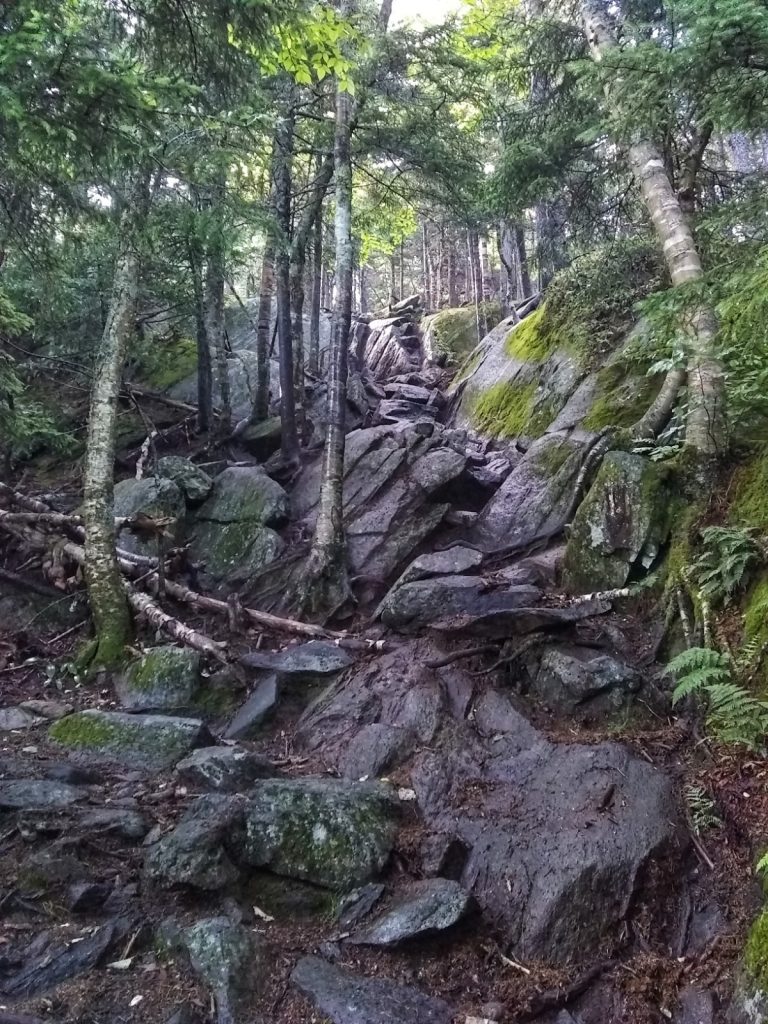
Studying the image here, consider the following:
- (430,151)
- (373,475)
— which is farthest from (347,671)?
(430,151)

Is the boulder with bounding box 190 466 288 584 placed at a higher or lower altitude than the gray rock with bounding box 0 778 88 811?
higher

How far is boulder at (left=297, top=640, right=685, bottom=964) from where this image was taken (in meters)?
4.84

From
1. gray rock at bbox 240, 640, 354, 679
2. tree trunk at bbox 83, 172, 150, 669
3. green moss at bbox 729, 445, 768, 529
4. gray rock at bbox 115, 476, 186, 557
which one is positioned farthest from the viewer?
gray rock at bbox 115, 476, 186, 557

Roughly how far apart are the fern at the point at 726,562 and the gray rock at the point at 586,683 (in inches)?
44.0

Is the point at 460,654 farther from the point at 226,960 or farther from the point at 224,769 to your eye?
the point at 226,960

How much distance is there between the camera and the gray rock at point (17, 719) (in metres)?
8.15

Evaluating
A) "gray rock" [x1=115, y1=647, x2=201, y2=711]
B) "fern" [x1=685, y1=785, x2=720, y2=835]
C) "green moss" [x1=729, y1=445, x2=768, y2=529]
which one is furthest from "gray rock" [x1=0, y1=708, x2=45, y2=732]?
"green moss" [x1=729, y1=445, x2=768, y2=529]

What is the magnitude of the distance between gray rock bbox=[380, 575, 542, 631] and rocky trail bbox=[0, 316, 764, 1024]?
0.13 ft

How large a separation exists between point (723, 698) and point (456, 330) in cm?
2265

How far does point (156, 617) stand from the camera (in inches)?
400

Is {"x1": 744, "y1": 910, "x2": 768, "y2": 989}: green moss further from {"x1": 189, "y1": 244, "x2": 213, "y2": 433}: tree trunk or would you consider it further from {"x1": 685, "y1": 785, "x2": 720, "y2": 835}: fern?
{"x1": 189, "y1": 244, "x2": 213, "y2": 433}: tree trunk

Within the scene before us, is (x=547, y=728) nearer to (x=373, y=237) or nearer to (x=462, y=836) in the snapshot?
(x=462, y=836)

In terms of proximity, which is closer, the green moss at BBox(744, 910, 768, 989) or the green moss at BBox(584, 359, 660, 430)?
the green moss at BBox(744, 910, 768, 989)

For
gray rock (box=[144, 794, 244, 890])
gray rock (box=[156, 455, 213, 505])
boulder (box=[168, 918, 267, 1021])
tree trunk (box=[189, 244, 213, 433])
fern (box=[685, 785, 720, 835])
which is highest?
tree trunk (box=[189, 244, 213, 433])
